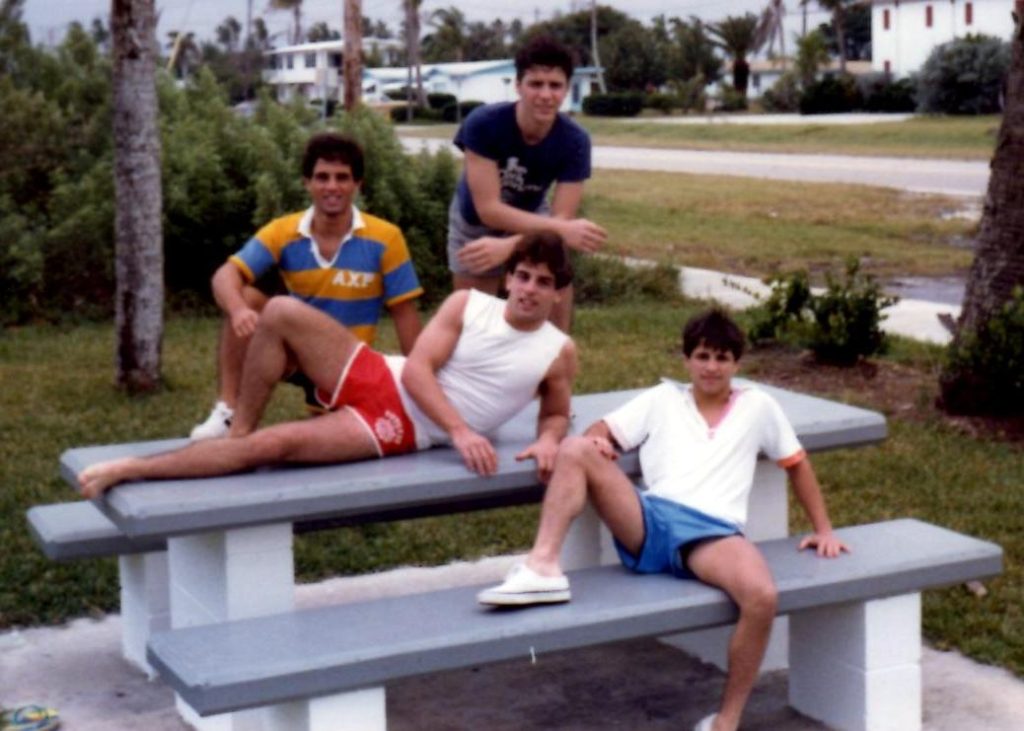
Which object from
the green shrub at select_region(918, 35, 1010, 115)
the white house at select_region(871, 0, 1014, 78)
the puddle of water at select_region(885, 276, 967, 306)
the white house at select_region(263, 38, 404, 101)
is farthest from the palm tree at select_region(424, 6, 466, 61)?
the puddle of water at select_region(885, 276, 967, 306)

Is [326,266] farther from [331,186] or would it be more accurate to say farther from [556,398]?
[556,398]

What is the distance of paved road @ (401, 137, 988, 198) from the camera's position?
24.8 metres

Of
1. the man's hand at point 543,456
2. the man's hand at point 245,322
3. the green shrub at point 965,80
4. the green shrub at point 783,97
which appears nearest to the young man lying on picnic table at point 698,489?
the man's hand at point 543,456

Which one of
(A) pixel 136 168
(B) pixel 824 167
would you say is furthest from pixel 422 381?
(B) pixel 824 167

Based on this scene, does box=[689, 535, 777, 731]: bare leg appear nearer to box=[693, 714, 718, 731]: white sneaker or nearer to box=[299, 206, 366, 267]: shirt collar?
box=[693, 714, 718, 731]: white sneaker

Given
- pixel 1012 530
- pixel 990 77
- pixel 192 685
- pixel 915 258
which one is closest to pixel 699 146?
pixel 990 77

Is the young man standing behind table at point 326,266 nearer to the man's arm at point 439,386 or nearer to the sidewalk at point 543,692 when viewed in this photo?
the man's arm at point 439,386

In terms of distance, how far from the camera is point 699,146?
38.7 metres

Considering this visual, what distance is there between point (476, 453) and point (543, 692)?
0.85m

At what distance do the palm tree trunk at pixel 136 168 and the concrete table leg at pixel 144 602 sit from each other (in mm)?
3933

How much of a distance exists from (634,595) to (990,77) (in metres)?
46.6

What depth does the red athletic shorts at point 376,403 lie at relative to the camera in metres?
4.87

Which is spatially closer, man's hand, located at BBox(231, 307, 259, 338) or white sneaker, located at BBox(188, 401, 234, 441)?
man's hand, located at BBox(231, 307, 259, 338)

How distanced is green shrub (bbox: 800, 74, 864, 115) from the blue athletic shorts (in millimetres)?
53593
